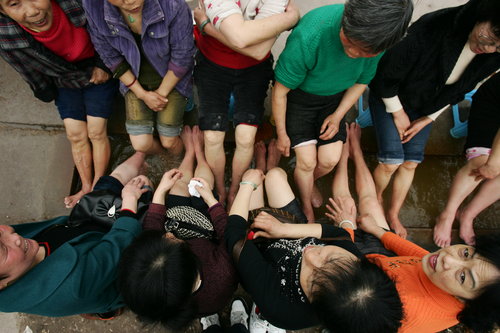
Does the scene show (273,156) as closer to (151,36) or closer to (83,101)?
(151,36)

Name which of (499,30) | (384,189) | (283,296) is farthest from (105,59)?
(384,189)

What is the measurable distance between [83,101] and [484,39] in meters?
2.44

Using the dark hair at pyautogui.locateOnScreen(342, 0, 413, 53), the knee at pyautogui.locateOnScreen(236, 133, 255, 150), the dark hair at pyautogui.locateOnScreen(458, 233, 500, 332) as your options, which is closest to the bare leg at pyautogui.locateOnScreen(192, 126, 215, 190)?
the knee at pyautogui.locateOnScreen(236, 133, 255, 150)

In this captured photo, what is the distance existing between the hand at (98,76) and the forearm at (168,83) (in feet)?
1.20

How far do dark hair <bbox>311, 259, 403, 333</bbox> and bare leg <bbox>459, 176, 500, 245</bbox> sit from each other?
157 centimetres

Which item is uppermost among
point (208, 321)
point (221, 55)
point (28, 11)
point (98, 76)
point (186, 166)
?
point (28, 11)

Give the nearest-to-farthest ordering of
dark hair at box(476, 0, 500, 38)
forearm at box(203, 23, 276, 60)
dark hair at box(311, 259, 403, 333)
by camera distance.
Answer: dark hair at box(311, 259, 403, 333) < dark hair at box(476, 0, 500, 38) < forearm at box(203, 23, 276, 60)

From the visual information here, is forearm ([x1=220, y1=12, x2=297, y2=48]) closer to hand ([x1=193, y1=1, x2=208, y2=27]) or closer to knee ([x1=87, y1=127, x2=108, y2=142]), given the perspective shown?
hand ([x1=193, y1=1, x2=208, y2=27])

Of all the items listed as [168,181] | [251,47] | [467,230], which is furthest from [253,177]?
[467,230]

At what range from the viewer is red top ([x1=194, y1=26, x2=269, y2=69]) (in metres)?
1.78

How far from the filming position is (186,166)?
2.28 m

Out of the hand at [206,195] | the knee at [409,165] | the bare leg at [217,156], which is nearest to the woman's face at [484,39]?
the knee at [409,165]

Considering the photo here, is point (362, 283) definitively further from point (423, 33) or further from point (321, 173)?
point (423, 33)

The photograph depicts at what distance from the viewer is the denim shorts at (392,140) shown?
6.76 ft
